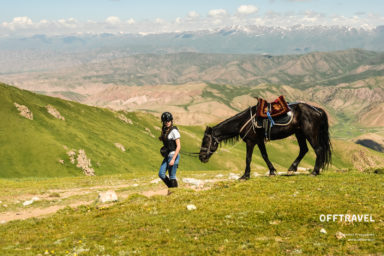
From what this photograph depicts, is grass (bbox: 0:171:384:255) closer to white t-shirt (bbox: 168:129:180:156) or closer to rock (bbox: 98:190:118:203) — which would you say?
rock (bbox: 98:190:118:203)

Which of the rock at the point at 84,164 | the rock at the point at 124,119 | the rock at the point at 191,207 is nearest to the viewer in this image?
the rock at the point at 191,207

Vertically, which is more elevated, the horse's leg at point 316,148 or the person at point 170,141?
the person at point 170,141

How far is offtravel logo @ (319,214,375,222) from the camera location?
430 inches

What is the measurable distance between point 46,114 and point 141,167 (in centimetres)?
3472

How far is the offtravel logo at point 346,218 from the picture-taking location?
35.8ft

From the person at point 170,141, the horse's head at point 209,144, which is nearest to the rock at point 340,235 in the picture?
the person at point 170,141

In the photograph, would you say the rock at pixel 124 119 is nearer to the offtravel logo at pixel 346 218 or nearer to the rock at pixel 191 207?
the rock at pixel 191 207

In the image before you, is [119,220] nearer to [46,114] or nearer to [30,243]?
[30,243]

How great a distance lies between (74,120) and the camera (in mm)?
111250

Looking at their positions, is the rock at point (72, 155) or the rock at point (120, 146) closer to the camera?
the rock at point (72, 155)

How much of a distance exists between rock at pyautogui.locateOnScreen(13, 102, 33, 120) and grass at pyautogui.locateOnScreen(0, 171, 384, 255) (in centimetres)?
8780

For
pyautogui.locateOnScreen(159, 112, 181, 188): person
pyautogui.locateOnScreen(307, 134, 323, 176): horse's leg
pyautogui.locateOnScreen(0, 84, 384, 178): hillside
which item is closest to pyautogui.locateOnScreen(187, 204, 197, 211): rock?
pyautogui.locateOnScreen(159, 112, 181, 188): person

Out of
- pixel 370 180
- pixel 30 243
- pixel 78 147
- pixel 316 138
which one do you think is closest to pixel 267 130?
pixel 316 138

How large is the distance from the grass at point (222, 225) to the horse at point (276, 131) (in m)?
2.40
